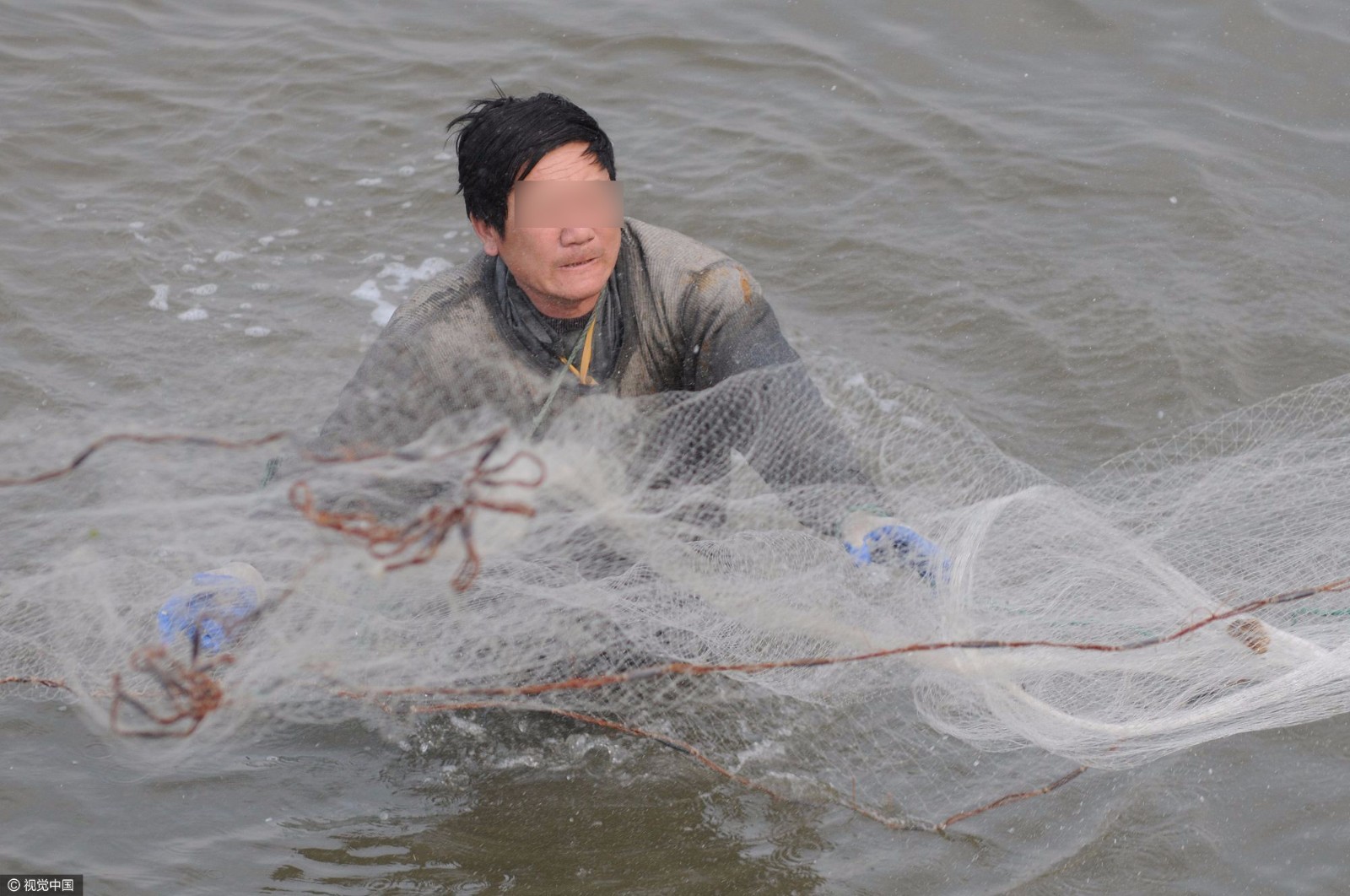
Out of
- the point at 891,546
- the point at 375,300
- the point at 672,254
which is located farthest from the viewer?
the point at 375,300

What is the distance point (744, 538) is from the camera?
307 cm

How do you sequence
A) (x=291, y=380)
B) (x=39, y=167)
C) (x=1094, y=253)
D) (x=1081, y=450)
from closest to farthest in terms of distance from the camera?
(x=1081, y=450) → (x=291, y=380) → (x=1094, y=253) → (x=39, y=167)

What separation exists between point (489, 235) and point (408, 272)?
3031 mm

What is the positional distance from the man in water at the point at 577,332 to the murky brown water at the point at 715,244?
780mm

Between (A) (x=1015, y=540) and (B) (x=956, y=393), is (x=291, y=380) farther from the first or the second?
(A) (x=1015, y=540)

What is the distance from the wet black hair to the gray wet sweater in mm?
254

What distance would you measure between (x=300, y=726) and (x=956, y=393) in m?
2.74

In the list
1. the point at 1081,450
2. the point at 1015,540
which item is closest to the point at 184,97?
the point at 1081,450

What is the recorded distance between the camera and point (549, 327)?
3232 millimetres

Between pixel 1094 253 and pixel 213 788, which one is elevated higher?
pixel 1094 253

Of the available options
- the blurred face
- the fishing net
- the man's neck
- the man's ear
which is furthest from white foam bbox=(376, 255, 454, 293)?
the blurred face

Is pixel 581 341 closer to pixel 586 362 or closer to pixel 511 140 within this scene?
pixel 586 362

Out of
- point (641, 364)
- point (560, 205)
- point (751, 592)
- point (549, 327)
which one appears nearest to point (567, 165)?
point (560, 205)

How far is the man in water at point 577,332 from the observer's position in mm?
3064
